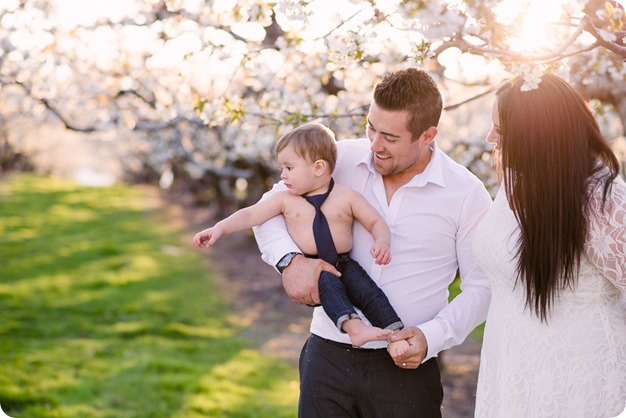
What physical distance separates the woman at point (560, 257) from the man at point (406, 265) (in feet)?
1.04

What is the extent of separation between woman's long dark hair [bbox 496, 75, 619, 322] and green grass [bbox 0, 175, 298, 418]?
4524mm

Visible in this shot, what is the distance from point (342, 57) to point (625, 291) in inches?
67.0

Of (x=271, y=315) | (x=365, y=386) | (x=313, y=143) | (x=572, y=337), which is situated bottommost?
(x=271, y=315)

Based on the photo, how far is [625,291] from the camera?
270 cm

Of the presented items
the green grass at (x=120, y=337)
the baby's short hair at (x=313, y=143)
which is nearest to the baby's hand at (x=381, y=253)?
the baby's short hair at (x=313, y=143)

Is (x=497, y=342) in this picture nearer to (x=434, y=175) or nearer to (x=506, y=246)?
(x=506, y=246)

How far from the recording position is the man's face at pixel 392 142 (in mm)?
3059

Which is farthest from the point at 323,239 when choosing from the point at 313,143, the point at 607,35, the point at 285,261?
the point at 607,35

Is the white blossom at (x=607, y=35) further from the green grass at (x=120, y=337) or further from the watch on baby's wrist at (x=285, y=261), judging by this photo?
the green grass at (x=120, y=337)

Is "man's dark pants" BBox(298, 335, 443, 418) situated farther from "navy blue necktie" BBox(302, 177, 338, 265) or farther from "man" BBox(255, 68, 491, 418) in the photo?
"navy blue necktie" BBox(302, 177, 338, 265)

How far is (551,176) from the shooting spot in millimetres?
2715

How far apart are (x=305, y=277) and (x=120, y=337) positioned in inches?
281

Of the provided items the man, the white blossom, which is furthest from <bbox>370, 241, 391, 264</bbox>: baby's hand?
the white blossom

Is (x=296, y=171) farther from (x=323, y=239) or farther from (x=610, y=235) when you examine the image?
(x=610, y=235)
